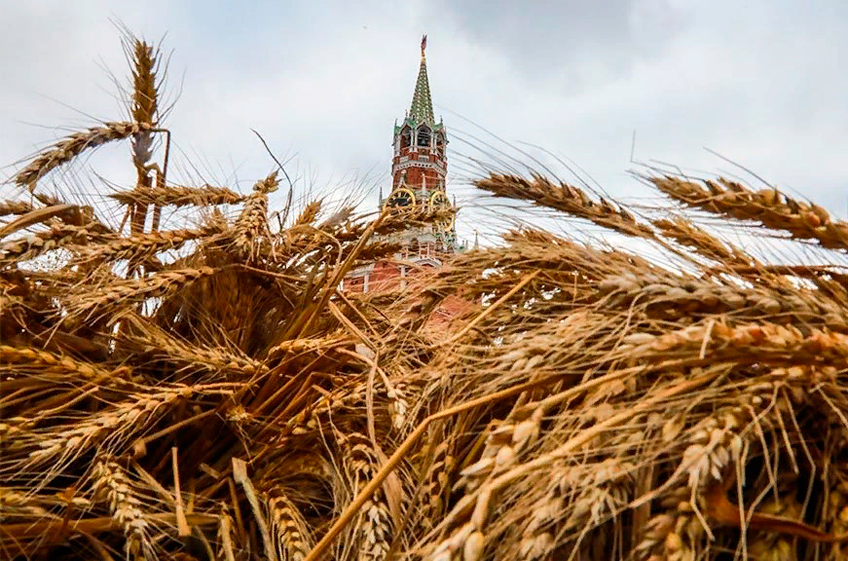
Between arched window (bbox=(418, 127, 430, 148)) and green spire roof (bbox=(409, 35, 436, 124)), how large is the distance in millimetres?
304

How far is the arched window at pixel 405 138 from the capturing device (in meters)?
24.9

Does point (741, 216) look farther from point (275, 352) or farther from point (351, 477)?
point (275, 352)

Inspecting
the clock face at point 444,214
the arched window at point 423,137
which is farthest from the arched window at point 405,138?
the clock face at point 444,214

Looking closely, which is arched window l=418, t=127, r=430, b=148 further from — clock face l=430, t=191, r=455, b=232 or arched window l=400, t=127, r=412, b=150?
clock face l=430, t=191, r=455, b=232

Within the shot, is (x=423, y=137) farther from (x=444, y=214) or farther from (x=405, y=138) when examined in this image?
(x=444, y=214)

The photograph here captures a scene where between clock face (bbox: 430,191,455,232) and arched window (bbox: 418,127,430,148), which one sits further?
arched window (bbox: 418,127,430,148)

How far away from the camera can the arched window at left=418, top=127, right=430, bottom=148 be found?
2453cm

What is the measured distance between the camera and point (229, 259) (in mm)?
1296

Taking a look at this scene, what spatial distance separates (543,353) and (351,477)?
378mm

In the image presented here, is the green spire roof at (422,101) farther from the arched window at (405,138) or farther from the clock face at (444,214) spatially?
the clock face at (444,214)

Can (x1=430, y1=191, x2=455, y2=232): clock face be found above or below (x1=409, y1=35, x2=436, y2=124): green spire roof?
below

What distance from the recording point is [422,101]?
25016mm

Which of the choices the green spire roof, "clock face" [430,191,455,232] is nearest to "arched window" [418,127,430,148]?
the green spire roof

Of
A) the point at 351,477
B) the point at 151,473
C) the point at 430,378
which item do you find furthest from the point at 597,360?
A: the point at 151,473
